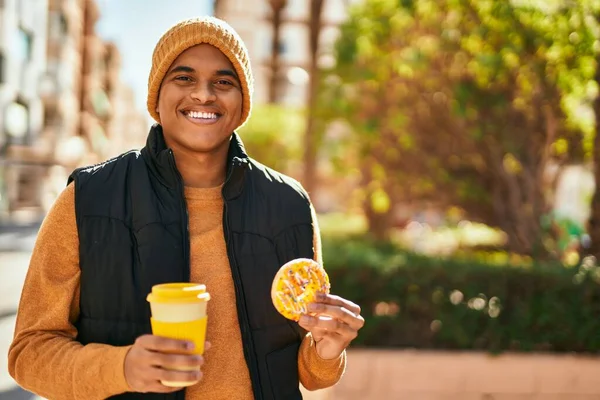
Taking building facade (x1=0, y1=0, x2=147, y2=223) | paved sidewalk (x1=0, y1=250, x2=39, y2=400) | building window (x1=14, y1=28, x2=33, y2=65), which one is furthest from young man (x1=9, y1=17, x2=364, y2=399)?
building window (x1=14, y1=28, x2=33, y2=65)

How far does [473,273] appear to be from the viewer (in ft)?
17.7

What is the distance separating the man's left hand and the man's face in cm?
59

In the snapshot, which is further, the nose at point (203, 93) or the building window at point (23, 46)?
the building window at point (23, 46)

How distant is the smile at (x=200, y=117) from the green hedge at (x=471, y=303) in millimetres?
3840

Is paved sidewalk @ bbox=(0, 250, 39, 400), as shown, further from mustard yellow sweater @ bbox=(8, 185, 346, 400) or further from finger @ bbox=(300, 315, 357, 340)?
finger @ bbox=(300, 315, 357, 340)

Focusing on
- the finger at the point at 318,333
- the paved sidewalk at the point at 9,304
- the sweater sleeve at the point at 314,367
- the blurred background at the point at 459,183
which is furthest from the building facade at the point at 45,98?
the finger at the point at 318,333

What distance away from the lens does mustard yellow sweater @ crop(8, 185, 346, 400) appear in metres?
1.41

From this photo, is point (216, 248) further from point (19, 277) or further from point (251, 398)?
point (19, 277)

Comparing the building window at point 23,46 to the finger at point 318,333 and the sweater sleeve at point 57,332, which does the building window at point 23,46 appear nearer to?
the sweater sleeve at point 57,332

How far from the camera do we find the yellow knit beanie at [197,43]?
164 cm

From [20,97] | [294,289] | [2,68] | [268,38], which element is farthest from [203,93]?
[268,38]

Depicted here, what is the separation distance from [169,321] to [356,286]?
4.18 metres

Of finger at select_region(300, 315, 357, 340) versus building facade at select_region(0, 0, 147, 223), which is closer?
finger at select_region(300, 315, 357, 340)

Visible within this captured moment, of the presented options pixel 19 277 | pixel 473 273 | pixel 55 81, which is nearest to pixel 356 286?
pixel 473 273
